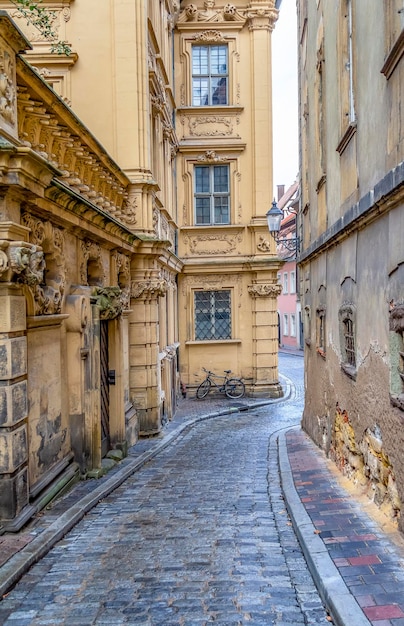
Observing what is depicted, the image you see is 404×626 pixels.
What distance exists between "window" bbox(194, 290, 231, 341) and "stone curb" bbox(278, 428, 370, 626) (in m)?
12.6

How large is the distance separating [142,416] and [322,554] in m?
7.40

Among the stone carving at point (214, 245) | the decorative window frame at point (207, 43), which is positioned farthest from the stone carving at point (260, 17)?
the stone carving at point (214, 245)

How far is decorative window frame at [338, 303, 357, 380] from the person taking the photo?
718 cm

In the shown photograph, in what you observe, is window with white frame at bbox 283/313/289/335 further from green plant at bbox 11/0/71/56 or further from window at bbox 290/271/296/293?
green plant at bbox 11/0/71/56

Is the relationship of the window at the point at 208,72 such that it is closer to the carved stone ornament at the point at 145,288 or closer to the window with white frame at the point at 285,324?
the carved stone ornament at the point at 145,288

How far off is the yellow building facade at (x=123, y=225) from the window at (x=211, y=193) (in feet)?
0.17

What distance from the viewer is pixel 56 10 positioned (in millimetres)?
11914

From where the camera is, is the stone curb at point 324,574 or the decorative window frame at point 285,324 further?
the decorative window frame at point 285,324

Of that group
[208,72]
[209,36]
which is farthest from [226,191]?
[209,36]

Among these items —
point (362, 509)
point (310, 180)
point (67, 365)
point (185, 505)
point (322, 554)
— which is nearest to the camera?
point (322, 554)

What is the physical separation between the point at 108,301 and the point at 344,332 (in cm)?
360

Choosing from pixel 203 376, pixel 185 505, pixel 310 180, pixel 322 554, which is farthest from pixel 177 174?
pixel 322 554

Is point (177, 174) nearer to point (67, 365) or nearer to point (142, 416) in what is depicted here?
point (142, 416)

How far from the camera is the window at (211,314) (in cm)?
1909
